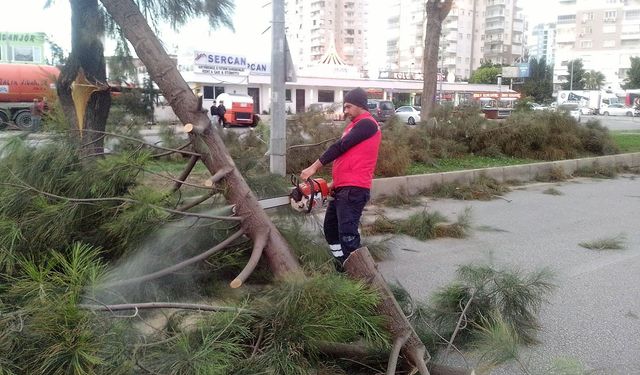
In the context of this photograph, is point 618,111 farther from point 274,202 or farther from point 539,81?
point 274,202

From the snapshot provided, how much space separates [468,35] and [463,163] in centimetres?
11624

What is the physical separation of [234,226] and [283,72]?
4.07 metres

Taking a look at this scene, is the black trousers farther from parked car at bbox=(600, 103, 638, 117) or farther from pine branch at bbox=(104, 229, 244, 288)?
parked car at bbox=(600, 103, 638, 117)

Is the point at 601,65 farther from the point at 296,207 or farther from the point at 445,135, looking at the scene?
the point at 296,207

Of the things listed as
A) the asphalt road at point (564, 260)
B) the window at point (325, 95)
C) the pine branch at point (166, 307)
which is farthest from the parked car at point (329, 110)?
the window at point (325, 95)

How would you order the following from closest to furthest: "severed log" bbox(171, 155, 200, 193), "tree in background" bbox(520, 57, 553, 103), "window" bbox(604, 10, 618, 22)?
"severed log" bbox(171, 155, 200, 193) < "tree in background" bbox(520, 57, 553, 103) < "window" bbox(604, 10, 618, 22)

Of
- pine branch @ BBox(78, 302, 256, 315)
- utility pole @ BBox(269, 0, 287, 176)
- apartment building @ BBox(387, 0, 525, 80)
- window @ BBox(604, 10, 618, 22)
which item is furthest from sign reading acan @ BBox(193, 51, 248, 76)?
window @ BBox(604, 10, 618, 22)

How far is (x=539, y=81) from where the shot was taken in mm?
76812

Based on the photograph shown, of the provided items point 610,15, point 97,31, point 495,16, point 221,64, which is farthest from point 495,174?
point 495,16

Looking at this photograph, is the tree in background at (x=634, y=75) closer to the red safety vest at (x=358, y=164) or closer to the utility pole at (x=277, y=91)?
the utility pole at (x=277, y=91)

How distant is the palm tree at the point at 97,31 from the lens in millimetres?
5824

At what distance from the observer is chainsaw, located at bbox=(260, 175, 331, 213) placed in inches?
172

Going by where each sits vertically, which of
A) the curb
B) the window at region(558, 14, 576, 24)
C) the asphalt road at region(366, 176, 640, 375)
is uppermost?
the window at region(558, 14, 576, 24)

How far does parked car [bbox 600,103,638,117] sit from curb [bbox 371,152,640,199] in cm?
5272
